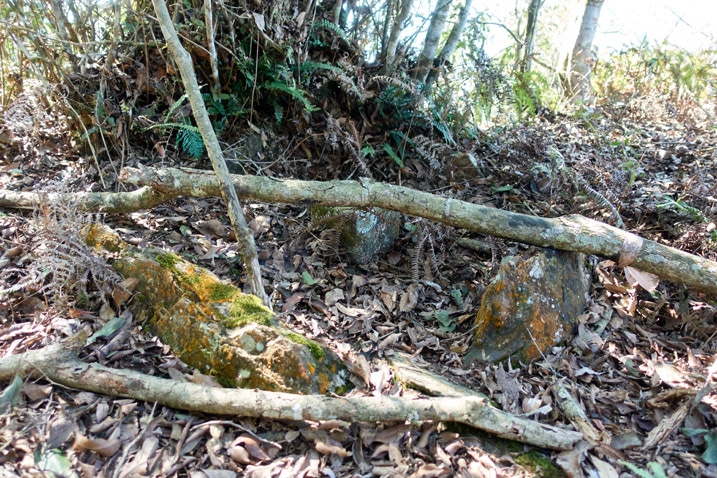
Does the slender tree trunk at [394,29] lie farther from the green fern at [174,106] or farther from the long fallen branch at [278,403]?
the long fallen branch at [278,403]

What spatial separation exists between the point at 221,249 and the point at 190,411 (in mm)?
1737

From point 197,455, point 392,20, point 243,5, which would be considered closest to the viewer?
point 197,455

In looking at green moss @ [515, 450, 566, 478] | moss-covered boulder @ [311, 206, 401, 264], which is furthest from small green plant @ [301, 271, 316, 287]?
green moss @ [515, 450, 566, 478]

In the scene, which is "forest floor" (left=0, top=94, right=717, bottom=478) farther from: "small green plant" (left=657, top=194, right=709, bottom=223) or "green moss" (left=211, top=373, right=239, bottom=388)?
"green moss" (left=211, top=373, right=239, bottom=388)

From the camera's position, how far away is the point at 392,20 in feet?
18.4

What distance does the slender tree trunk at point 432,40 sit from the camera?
5.56 m

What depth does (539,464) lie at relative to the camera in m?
2.57

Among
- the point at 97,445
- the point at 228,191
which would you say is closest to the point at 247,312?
the point at 228,191

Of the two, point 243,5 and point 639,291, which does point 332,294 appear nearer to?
point 639,291

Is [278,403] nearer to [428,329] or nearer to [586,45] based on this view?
[428,329]

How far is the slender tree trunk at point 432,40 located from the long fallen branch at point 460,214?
2.56m

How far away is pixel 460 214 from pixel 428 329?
0.97 meters

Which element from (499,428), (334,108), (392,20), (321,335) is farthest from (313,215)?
(392,20)

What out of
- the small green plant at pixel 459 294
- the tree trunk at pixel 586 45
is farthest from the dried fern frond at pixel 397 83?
the tree trunk at pixel 586 45
